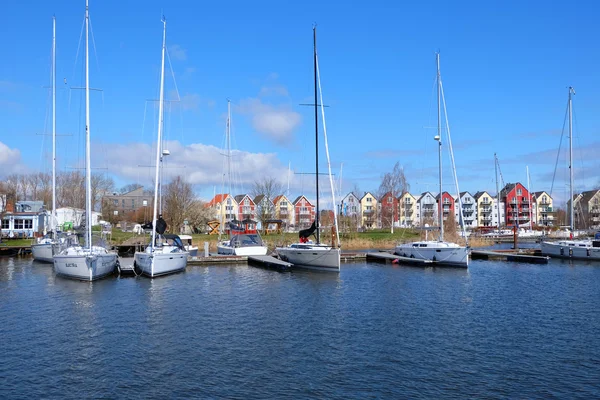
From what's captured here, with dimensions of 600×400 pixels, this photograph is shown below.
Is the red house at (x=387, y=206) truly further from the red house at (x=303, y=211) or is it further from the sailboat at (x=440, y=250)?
the sailboat at (x=440, y=250)

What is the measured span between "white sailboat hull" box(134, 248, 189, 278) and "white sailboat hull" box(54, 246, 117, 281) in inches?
81.5

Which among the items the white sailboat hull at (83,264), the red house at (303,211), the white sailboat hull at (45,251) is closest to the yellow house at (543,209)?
the red house at (303,211)

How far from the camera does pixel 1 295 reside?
27.9 meters

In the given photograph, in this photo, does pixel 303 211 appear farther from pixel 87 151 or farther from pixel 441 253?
pixel 87 151

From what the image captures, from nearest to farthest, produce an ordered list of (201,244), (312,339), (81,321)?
1. (312,339)
2. (81,321)
3. (201,244)

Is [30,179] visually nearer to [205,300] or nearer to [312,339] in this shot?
[205,300]

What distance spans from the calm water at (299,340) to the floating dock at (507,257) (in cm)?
1532

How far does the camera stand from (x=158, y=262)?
3478cm

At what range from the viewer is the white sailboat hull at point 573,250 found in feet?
159

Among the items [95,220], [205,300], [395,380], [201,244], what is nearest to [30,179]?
[95,220]

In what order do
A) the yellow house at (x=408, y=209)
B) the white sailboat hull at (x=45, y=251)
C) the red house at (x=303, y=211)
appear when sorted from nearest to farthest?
the white sailboat hull at (x=45, y=251) < the red house at (x=303, y=211) < the yellow house at (x=408, y=209)

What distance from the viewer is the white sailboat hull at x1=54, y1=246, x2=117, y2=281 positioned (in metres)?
32.0

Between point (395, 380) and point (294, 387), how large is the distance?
2.65 m

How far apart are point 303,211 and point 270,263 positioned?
3525 inches
